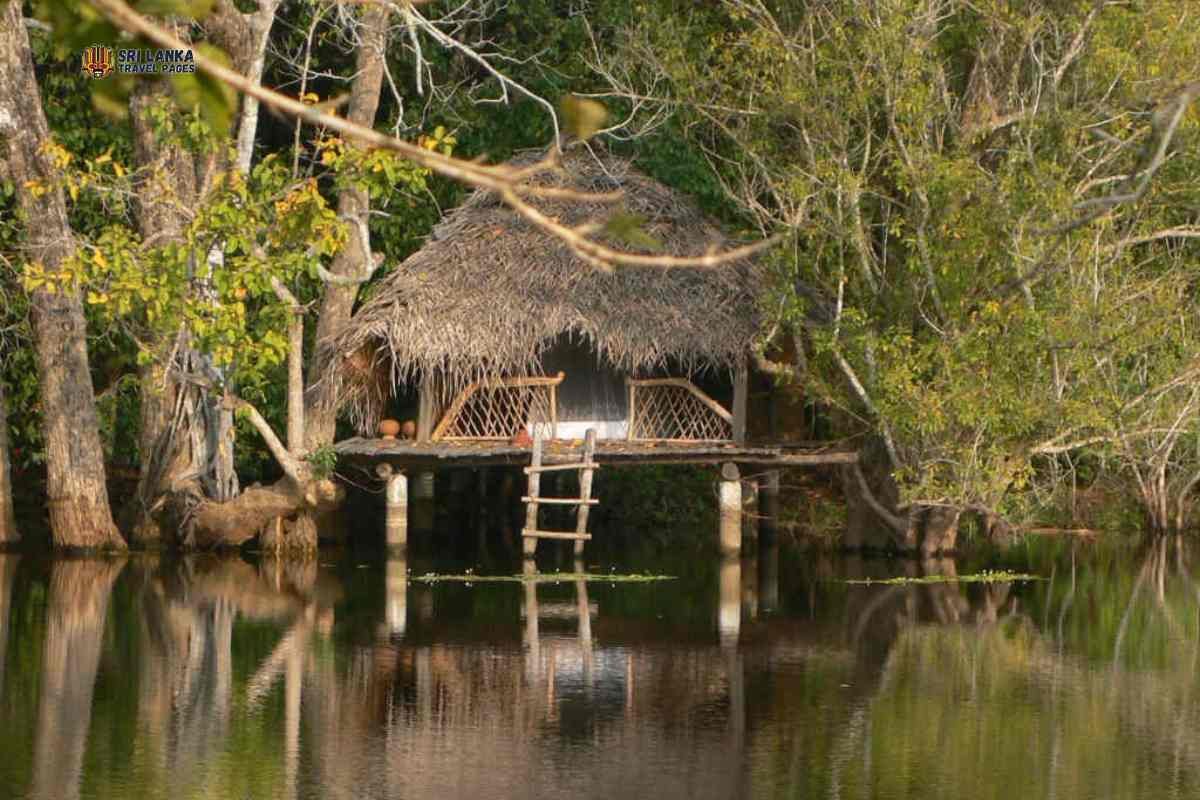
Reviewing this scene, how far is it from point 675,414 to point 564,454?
142cm

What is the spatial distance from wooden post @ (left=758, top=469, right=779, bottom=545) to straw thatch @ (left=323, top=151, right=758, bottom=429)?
5.93 feet

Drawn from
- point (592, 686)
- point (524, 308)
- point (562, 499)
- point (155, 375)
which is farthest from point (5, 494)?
point (592, 686)

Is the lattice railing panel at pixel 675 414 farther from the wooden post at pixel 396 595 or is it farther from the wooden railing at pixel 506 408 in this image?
the wooden post at pixel 396 595

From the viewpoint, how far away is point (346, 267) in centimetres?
1967

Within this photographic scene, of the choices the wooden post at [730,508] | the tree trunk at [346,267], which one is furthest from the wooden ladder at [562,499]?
the tree trunk at [346,267]

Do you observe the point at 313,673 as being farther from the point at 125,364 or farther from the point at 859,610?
the point at 125,364

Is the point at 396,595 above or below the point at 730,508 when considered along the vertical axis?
below

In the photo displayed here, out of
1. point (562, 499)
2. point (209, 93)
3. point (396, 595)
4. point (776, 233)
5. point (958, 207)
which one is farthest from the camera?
point (562, 499)

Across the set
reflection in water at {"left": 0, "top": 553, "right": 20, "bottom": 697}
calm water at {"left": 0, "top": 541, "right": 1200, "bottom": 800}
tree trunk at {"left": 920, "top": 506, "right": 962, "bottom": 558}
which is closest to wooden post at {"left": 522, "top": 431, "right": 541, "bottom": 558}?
calm water at {"left": 0, "top": 541, "right": 1200, "bottom": 800}

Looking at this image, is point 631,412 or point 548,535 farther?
point 631,412

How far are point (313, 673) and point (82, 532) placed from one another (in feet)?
25.2

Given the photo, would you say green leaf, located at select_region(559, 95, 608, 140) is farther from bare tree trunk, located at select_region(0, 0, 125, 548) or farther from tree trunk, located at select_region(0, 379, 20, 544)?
tree trunk, located at select_region(0, 379, 20, 544)

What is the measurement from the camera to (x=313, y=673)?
11914 millimetres

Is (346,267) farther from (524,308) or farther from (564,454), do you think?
(564,454)
